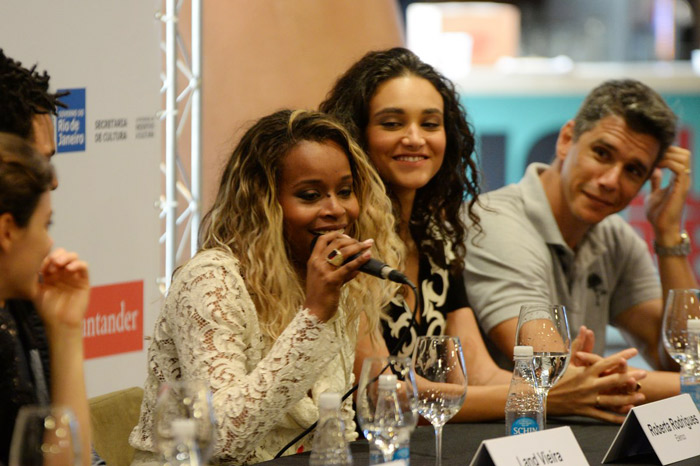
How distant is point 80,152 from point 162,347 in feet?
4.71

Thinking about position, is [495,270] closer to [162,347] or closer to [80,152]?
[162,347]

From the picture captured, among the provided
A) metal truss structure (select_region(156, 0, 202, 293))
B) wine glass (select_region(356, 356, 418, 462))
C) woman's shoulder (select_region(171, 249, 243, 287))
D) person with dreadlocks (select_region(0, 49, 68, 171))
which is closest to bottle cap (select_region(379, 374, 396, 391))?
wine glass (select_region(356, 356, 418, 462))

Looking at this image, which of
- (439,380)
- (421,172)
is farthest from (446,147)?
(439,380)

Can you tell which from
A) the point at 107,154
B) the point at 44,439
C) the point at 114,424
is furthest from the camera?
the point at 107,154

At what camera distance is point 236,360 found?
191 centimetres

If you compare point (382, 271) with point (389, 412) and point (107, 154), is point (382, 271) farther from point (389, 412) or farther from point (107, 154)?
point (107, 154)

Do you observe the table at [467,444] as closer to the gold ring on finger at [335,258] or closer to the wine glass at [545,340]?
the wine glass at [545,340]

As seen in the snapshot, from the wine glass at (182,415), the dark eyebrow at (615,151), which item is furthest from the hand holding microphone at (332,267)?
the dark eyebrow at (615,151)

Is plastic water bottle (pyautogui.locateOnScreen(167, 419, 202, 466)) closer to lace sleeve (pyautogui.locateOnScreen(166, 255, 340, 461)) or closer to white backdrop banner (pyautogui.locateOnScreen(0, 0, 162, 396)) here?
lace sleeve (pyautogui.locateOnScreen(166, 255, 340, 461))

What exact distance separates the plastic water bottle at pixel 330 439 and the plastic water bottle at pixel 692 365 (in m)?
1.10

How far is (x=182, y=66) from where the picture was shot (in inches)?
156

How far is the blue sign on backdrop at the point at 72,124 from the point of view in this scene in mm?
3195

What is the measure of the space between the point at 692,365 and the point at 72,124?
2.08 meters

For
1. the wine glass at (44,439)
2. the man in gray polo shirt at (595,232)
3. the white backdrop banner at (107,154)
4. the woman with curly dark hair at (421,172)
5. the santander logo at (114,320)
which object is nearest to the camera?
the wine glass at (44,439)
